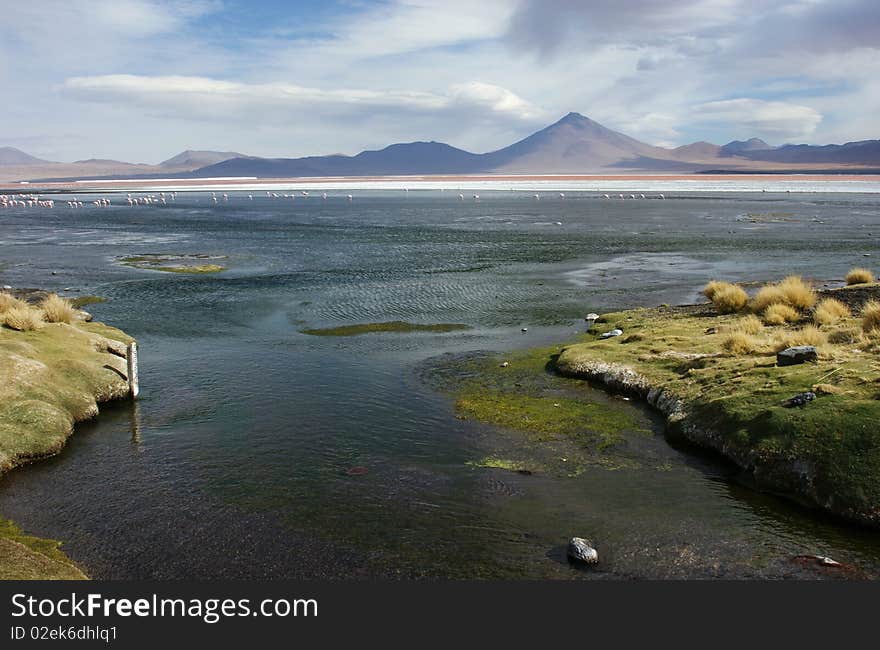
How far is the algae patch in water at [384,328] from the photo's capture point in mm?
33844

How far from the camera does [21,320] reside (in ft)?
83.6

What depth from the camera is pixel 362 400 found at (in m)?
23.7

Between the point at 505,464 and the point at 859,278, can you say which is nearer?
the point at 505,464

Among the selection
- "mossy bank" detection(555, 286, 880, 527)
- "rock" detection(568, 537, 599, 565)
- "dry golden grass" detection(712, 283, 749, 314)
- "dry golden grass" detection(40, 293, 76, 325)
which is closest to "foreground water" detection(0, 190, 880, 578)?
"rock" detection(568, 537, 599, 565)

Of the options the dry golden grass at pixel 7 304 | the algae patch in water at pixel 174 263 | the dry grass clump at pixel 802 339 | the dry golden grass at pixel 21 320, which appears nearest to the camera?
the dry grass clump at pixel 802 339

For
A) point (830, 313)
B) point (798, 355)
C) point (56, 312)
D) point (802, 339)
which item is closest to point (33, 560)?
point (56, 312)

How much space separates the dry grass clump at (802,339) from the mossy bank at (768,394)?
0.08m

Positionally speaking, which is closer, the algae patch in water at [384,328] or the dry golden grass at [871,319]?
the dry golden grass at [871,319]

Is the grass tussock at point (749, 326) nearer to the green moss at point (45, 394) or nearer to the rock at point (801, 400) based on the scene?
the rock at point (801, 400)

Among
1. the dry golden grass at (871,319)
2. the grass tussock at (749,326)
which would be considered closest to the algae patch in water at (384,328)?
the grass tussock at (749,326)

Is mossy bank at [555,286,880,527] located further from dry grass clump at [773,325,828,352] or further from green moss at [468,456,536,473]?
green moss at [468,456,536,473]

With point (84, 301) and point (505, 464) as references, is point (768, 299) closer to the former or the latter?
point (505, 464)

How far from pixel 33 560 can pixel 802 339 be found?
2313 centimetres

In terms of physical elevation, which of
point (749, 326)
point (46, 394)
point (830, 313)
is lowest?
point (46, 394)
